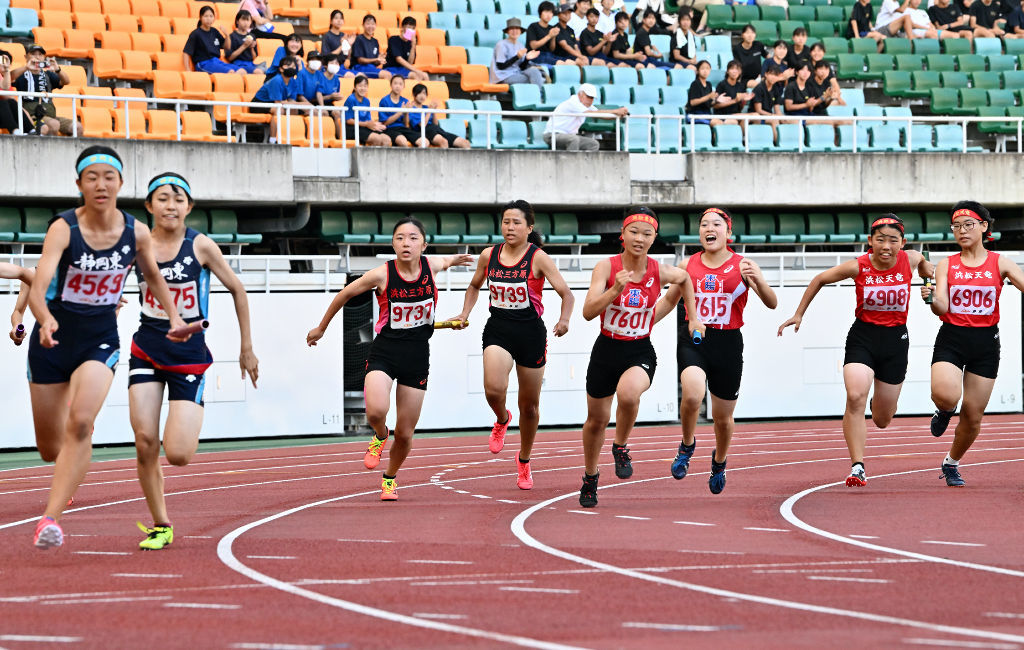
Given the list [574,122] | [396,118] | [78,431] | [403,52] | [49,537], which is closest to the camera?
[49,537]

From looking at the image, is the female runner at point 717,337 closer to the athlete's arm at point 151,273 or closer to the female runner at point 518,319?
the female runner at point 518,319

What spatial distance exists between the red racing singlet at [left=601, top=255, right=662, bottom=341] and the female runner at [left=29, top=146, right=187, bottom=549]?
12.1 feet

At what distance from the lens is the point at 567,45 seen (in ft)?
85.5

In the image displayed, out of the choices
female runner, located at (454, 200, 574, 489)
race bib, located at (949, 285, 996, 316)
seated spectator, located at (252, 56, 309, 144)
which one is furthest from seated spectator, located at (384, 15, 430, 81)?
race bib, located at (949, 285, 996, 316)

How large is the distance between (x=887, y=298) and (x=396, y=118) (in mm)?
11852

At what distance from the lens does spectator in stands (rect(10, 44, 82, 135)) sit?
20.0 meters

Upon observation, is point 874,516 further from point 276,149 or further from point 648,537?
point 276,149

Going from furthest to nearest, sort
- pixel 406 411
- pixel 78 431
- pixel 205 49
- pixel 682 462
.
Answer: pixel 205 49
pixel 682 462
pixel 406 411
pixel 78 431

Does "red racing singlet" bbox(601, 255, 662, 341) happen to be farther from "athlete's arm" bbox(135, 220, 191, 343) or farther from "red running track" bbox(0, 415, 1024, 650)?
"athlete's arm" bbox(135, 220, 191, 343)

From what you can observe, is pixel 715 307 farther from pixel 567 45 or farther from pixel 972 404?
pixel 567 45

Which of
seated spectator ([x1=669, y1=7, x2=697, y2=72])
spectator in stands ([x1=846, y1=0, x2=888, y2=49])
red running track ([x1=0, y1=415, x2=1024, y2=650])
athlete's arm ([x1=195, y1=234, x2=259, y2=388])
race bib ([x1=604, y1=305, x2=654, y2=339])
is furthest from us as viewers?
spectator in stands ([x1=846, y1=0, x2=888, y2=49])

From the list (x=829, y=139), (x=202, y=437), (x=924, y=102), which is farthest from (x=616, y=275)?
(x=924, y=102)

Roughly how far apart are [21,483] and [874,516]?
28.0 feet

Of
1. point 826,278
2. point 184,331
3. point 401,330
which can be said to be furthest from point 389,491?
point 826,278
